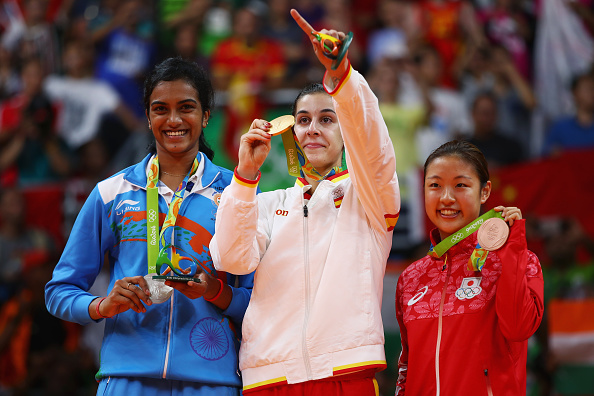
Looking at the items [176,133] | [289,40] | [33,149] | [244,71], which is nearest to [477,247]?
[176,133]

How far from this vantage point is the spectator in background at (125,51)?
858cm

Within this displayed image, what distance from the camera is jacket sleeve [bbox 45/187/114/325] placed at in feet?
10.3

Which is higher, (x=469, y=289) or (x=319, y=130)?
(x=319, y=130)

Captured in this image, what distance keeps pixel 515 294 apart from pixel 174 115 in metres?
1.59

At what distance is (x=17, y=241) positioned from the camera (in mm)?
7352

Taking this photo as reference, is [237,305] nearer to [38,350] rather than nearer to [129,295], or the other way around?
[129,295]

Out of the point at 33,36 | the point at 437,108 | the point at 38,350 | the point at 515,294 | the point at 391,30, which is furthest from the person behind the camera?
the point at 33,36

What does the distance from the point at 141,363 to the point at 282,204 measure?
0.88m

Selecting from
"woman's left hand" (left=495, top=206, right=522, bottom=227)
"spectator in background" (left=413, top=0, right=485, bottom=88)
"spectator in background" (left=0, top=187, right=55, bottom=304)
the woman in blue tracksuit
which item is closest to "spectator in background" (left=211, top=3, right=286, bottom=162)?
"spectator in background" (left=413, top=0, right=485, bottom=88)

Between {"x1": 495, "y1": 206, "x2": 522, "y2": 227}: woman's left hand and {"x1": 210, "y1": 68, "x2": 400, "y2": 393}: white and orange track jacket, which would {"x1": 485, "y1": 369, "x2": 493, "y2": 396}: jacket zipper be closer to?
{"x1": 210, "y1": 68, "x2": 400, "y2": 393}: white and orange track jacket

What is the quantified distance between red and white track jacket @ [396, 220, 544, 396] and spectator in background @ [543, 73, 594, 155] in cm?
474

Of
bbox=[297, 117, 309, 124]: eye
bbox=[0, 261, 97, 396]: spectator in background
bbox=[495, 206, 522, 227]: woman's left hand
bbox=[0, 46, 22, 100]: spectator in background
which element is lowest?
bbox=[0, 261, 97, 396]: spectator in background

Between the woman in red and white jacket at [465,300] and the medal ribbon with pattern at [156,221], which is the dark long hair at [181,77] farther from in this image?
the woman in red and white jacket at [465,300]

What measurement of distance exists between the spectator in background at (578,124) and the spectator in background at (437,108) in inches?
34.6
